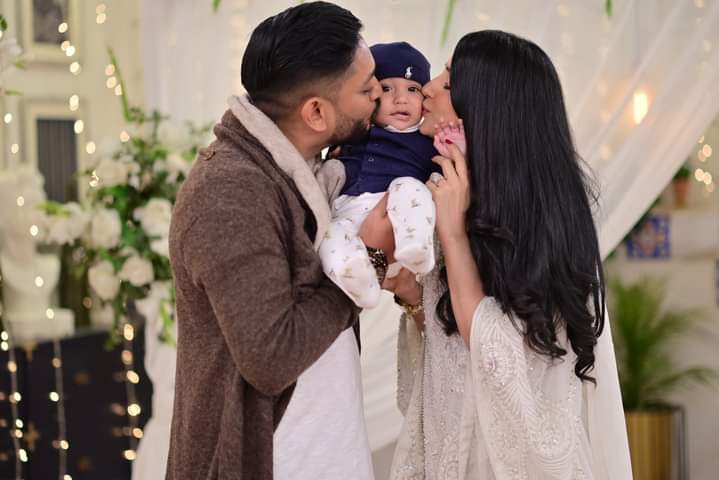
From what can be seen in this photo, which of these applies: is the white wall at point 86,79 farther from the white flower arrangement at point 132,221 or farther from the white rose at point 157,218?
the white rose at point 157,218

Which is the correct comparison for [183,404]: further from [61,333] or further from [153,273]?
[61,333]

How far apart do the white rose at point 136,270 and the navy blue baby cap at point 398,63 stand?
105 cm

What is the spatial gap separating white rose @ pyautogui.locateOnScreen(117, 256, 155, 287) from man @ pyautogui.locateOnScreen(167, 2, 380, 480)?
109 centimetres

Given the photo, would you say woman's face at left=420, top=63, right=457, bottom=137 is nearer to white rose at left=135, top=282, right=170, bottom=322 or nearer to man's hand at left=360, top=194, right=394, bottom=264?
man's hand at left=360, top=194, right=394, bottom=264

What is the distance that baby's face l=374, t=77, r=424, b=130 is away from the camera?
182cm

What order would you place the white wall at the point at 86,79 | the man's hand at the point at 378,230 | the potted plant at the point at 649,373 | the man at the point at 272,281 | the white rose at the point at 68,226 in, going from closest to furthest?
the man at the point at 272,281 → the man's hand at the point at 378,230 → the white rose at the point at 68,226 → the white wall at the point at 86,79 → the potted plant at the point at 649,373

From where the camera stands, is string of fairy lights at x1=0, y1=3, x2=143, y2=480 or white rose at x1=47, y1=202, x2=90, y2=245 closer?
white rose at x1=47, y1=202, x2=90, y2=245

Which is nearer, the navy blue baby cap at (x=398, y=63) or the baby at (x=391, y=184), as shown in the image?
the baby at (x=391, y=184)

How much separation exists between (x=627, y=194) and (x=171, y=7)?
1552 millimetres

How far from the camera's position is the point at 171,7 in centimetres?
307

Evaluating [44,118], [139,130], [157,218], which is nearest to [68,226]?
[157,218]

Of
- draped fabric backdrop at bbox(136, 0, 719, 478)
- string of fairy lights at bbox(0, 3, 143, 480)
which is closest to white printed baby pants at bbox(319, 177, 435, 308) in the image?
draped fabric backdrop at bbox(136, 0, 719, 478)

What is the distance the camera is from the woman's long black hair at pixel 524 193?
5.58 ft

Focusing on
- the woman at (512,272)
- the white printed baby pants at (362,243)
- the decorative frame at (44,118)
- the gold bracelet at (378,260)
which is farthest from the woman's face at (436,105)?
the decorative frame at (44,118)
